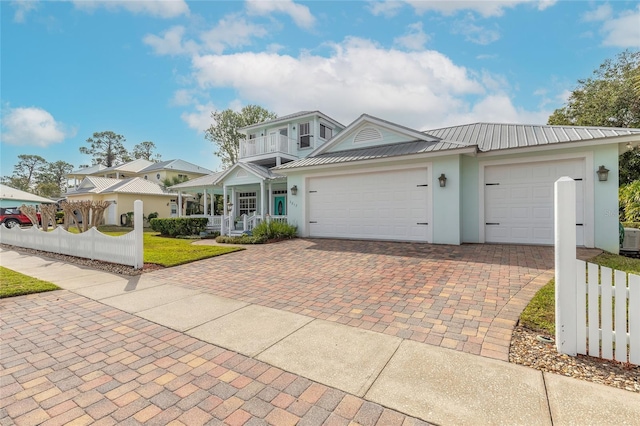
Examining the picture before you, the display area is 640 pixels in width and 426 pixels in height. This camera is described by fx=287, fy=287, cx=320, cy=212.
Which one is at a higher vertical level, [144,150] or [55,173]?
[144,150]

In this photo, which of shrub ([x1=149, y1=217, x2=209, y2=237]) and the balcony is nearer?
shrub ([x1=149, y1=217, x2=209, y2=237])

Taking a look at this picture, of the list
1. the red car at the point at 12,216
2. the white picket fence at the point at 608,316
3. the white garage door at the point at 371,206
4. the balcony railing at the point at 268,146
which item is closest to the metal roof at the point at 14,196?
the red car at the point at 12,216

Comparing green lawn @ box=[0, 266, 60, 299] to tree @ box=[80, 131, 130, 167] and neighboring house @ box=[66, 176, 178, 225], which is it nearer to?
neighboring house @ box=[66, 176, 178, 225]

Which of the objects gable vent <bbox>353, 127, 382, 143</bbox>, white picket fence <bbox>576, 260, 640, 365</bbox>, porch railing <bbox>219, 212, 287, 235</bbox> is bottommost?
white picket fence <bbox>576, 260, 640, 365</bbox>

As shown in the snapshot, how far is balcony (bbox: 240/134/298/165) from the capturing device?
57.2ft

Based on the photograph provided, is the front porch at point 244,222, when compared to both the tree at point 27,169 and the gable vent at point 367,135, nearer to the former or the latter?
the gable vent at point 367,135

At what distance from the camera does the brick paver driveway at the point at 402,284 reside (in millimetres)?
3412

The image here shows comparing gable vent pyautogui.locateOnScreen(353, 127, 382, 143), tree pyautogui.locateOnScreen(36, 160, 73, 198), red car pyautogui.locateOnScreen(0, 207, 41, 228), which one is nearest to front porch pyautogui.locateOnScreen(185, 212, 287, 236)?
gable vent pyautogui.locateOnScreen(353, 127, 382, 143)

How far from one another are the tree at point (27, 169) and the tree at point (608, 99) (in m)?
83.0

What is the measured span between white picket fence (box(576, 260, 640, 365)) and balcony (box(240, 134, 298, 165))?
16.0 m

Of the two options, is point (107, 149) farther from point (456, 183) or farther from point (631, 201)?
point (631, 201)

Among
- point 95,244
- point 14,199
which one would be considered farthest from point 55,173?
point 95,244

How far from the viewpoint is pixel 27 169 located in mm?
57719

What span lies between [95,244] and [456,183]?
419 inches
